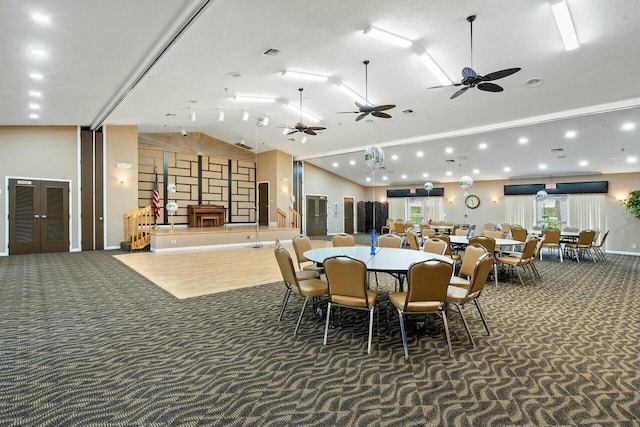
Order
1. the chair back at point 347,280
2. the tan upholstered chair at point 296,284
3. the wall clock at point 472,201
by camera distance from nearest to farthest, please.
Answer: the chair back at point 347,280 < the tan upholstered chair at point 296,284 < the wall clock at point 472,201

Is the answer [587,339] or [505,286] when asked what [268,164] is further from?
[587,339]

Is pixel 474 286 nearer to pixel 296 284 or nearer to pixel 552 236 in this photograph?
pixel 296 284

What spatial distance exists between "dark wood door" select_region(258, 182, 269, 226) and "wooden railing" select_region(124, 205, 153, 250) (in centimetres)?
532

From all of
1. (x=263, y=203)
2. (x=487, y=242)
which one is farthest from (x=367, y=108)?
(x=263, y=203)

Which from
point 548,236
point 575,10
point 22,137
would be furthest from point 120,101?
point 548,236

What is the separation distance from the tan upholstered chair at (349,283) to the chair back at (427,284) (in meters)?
A: 0.38

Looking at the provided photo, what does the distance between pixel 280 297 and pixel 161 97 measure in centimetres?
605

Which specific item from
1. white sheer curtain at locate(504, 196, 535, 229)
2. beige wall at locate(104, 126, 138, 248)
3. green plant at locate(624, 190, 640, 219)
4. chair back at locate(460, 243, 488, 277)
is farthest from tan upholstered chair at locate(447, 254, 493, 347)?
white sheer curtain at locate(504, 196, 535, 229)

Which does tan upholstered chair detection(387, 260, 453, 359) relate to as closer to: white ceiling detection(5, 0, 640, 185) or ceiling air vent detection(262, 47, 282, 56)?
white ceiling detection(5, 0, 640, 185)

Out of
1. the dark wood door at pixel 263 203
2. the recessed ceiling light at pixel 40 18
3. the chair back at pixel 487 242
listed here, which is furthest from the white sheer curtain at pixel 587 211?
the recessed ceiling light at pixel 40 18

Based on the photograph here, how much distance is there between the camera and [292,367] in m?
2.66

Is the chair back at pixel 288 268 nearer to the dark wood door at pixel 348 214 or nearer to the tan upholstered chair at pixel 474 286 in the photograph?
the tan upholstered chair at pixel 474 286

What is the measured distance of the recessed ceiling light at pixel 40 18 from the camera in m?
3.95

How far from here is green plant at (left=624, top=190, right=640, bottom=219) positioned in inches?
412
